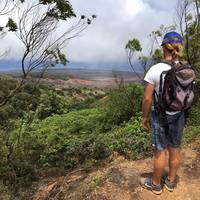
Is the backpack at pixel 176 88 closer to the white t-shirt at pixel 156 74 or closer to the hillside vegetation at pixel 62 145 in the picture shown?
the white t-shirt at pixel 156 74

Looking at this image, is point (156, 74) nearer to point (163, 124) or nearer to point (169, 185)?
point (163, 124)

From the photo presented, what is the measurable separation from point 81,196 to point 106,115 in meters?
10.3

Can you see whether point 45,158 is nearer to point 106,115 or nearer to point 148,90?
point 106,115

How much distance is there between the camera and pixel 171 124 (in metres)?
5.39

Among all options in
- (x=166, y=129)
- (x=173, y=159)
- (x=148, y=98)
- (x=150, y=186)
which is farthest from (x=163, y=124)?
(x=150, y=186)

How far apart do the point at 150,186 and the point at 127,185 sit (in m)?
0.38

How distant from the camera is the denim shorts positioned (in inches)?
212

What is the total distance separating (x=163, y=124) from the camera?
5.40m

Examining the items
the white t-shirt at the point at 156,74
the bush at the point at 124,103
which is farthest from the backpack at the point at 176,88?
the bush at the point at 124,103

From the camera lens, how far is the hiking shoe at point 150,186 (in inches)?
226

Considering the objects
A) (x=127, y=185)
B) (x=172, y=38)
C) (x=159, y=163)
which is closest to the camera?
(x=172, y=38)

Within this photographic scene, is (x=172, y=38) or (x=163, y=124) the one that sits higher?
(x=172, y=38)

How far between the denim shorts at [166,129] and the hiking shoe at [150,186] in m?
0.56

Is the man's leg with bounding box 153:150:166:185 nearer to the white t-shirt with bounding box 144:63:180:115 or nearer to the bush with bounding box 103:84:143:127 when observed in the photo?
the white t-shirt with bounding box 144:63:180:115
